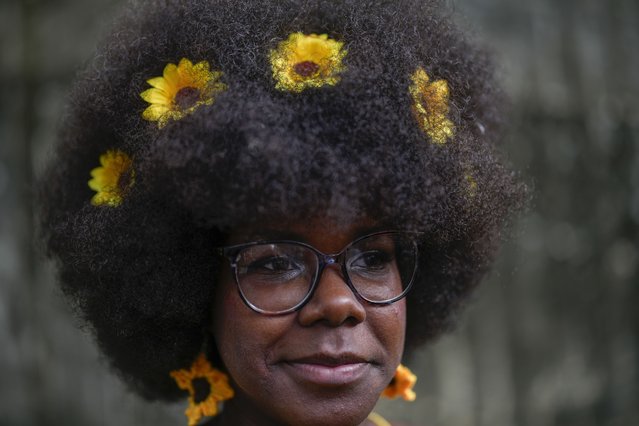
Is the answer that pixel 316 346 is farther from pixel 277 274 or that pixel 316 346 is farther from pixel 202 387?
pixel 202 387

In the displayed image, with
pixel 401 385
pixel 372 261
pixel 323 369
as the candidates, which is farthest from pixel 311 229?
pixel 401 385

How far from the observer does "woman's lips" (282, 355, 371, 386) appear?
7.32 ft

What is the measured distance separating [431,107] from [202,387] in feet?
3.57

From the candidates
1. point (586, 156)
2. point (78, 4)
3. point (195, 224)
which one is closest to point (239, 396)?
point (195, 224)

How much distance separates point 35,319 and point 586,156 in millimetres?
3463

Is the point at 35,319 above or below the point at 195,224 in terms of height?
below

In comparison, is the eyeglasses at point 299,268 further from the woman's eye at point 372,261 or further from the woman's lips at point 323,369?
the woman's lips at point 323,369

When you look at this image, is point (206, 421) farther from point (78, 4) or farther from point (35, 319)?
point (78, 4)

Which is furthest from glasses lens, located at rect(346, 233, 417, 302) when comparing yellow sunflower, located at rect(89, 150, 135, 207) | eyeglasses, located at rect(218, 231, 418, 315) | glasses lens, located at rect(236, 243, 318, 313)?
yellow sunflower, located at rect(89, 150, 135, 207)

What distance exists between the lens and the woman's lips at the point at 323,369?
7.32 ft

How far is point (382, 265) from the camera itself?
7.82 feet

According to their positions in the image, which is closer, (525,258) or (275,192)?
(275,192)

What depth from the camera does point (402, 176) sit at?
7.08 feet

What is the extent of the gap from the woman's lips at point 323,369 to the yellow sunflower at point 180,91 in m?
0.70
